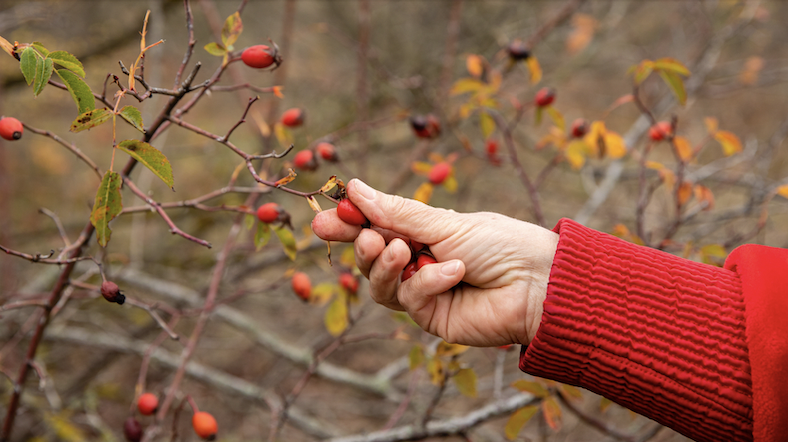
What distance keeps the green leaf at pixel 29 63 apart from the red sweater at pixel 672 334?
1092 millimetres

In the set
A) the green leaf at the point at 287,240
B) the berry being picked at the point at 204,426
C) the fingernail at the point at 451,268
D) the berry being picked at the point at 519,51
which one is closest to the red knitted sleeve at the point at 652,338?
the fingernail at the point at 451,268

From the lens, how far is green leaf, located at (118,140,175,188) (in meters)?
0.81

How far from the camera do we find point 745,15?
3242mm

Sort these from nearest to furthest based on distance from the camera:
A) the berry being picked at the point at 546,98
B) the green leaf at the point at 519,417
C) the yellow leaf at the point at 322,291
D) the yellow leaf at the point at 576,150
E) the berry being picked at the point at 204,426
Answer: the berry being picked at the point at 204,426, the green leaf at the point at 519,417, the yellow leaf at the point at 322,291, the berry being picked at the point at 546,98, the yellow leaf at the point at 576,150

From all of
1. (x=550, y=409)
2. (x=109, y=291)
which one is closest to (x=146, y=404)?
(x=109, y=291)

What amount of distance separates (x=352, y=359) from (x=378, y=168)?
2058mm

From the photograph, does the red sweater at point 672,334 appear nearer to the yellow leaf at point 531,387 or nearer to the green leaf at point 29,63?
the yellow leaf at point 531,387

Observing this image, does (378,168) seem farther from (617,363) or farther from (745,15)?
(617,363)

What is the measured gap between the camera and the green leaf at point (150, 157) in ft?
2.67

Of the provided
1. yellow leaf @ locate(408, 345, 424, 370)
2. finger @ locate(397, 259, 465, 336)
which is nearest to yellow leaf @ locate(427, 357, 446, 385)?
yellow leaf @ locate(408, 345, 424, 370)

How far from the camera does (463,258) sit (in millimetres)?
1178

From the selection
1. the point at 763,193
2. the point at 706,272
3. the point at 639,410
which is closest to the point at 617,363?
the point at 639,410

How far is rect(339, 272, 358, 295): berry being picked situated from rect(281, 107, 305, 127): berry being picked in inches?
24.5

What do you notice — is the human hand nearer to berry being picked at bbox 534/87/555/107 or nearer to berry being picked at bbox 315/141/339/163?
berry being picked at bbox 315/141/339/163
